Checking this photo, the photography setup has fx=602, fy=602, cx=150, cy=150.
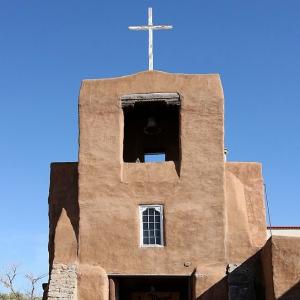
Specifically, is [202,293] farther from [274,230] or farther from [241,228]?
[274,230]

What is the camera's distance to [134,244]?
58.3 ft

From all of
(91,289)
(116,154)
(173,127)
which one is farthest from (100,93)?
(91,289)

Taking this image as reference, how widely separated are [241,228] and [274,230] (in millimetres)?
9428

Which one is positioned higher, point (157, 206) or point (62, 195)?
point (62, 195)

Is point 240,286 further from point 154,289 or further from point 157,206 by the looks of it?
point 154,289

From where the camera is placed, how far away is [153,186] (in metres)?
18.3

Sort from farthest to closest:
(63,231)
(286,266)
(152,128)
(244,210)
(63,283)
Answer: (152,128) → (244,210) → (63,231) → (63,283) → (286,266)

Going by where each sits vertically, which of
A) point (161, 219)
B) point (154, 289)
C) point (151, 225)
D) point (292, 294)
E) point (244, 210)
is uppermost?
point (244, 210)

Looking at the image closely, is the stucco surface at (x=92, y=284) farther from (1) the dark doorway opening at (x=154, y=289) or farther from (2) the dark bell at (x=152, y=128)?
(2) the dark bell at (x=152, y=128)

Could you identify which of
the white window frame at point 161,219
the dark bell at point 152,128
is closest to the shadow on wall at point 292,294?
the white window frame at point 161,219

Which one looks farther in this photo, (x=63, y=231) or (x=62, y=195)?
(x=62, y=195)

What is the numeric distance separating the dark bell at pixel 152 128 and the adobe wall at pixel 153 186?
4.13 feet

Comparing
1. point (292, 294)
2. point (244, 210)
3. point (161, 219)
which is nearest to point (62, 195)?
point (161, 219)

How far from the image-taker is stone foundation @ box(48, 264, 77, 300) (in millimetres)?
17141
